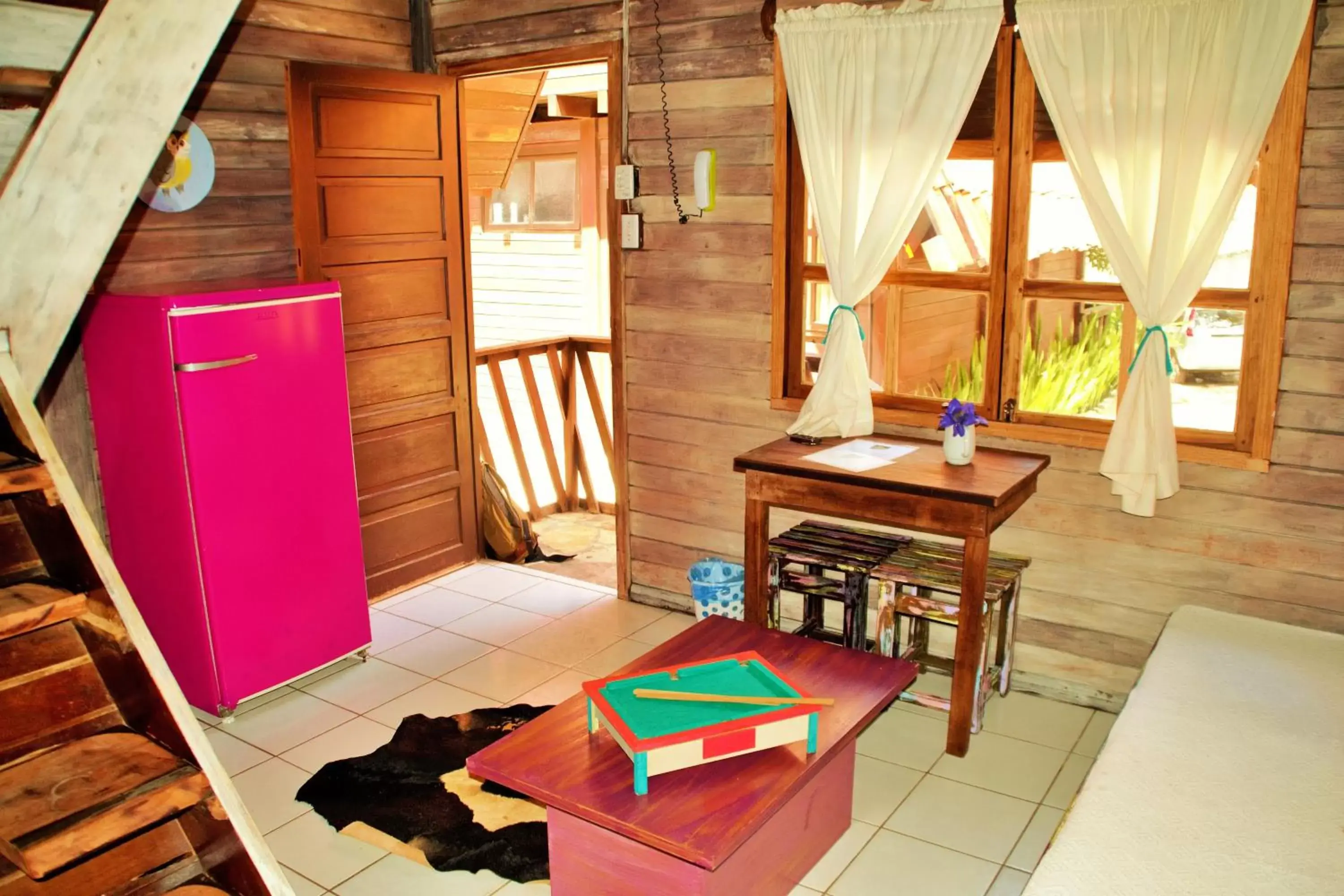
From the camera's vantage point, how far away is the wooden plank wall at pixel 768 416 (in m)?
3.09

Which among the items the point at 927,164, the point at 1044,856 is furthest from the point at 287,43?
the point at 1044,856

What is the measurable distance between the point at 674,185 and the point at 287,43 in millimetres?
1547

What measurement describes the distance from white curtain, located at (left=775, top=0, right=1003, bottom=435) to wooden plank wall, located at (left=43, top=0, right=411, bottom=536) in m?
1.84

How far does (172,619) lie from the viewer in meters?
3.55

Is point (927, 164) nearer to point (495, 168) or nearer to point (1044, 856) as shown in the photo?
point (1044, 856)

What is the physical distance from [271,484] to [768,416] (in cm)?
176

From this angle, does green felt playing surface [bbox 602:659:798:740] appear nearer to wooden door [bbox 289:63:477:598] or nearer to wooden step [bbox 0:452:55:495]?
wooden step [bbox 0:452:55:495]

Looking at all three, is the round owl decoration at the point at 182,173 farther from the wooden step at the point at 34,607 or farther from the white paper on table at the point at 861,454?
the white paper on table at the point at 861,454

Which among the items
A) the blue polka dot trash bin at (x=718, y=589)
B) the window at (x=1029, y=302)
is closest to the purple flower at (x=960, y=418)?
the window at (x=1029, y=302)

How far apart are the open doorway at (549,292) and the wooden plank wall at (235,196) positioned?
0.74 m

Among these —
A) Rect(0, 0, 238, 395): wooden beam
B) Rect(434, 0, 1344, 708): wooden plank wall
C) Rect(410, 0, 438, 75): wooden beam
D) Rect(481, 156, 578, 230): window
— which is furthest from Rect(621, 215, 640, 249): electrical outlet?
Rect(481, 156, 578, 230): window

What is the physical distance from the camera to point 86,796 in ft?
5.57

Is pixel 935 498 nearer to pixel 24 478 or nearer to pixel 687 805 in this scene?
pixel 687 805

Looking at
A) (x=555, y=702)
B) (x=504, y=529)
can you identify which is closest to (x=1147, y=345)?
(x=555, y=702)
